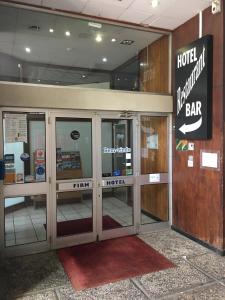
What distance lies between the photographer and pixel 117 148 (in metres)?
4.57

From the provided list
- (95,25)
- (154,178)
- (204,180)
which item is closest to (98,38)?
(95,25)

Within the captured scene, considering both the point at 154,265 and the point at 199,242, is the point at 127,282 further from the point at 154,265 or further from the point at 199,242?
the point at 199,242

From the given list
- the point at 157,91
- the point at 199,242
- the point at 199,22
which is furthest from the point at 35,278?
the point at 199,22

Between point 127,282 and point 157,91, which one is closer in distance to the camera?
point 127,282

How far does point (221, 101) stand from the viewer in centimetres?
374

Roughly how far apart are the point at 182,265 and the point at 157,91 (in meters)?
3.02

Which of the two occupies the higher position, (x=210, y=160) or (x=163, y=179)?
(x=210, y=160)

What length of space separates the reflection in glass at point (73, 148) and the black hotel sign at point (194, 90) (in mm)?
1555

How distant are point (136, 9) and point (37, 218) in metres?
3.56

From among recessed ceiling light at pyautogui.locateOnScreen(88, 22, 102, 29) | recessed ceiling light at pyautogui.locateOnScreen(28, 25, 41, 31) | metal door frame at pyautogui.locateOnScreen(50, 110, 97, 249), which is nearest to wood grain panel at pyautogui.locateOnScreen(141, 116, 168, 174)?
metal door frame at pyautogui.locateOnScreen(50, 110, 97, 249)

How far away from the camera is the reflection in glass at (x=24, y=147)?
151 inches

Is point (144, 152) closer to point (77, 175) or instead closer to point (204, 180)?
point (204, 180)

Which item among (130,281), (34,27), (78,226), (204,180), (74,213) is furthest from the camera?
(74,213)

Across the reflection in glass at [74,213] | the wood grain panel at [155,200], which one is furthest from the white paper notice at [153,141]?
the reflection in glass at [74,213]
